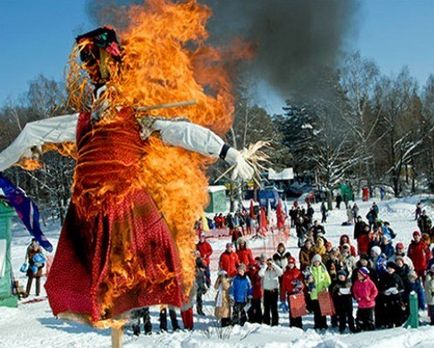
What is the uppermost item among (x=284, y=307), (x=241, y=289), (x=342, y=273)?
(x=342, y=273)

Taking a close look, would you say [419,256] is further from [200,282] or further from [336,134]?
[336,134]

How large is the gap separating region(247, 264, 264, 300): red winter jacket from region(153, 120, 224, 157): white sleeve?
316 inches

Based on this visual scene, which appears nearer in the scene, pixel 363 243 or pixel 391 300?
pixel 391 300

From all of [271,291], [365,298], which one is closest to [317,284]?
[271,291]

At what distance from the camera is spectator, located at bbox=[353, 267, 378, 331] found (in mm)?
10008

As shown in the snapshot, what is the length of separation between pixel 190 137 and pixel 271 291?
7963 mm

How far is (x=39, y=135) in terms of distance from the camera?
3.90m

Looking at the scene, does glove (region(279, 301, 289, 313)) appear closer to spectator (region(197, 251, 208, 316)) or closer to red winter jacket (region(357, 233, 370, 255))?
spectator (region(197, 251, 208, 316))

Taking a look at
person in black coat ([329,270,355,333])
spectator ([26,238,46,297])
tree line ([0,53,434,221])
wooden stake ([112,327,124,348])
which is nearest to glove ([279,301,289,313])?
person in black coat ([329,270,355,333])

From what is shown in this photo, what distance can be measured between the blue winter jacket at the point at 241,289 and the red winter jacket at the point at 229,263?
0.93 meters

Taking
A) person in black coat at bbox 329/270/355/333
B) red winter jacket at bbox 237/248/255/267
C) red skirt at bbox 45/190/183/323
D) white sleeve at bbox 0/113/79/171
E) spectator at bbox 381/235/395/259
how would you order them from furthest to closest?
spectator at bbox 381/235/395/259 < red winter jacket at bbox 237/248/255/267 < person in black coat at bbox 329/270/355/333 < white sleeve at bbox 0/113/79/171 < red skirt at bbox 45/190/183/323

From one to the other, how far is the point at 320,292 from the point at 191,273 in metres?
7.02

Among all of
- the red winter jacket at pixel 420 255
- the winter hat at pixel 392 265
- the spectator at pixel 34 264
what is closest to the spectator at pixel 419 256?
the red winter jacket at pixel 420 255

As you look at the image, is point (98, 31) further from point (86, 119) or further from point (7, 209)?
point (7, 209)
